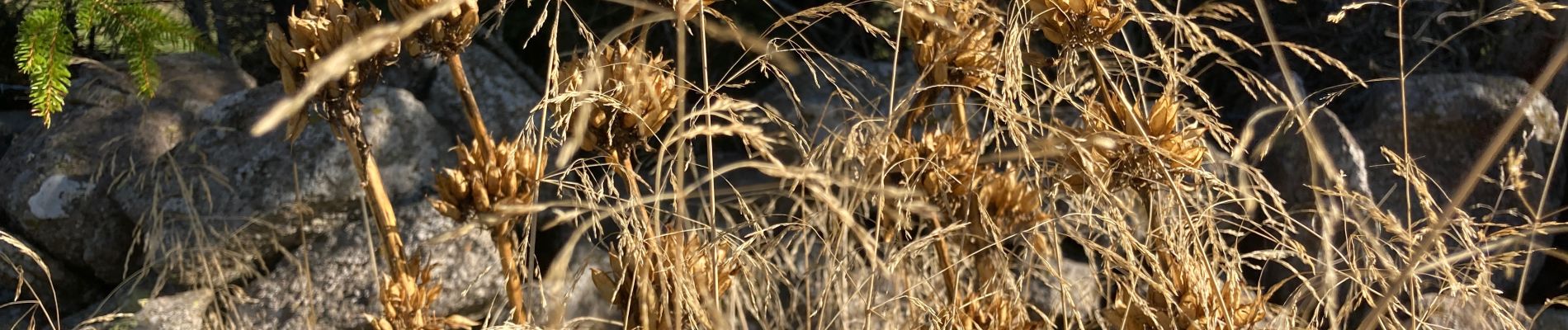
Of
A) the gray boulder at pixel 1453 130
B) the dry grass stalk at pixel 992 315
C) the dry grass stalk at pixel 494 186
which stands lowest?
the gray boulder at pixel 1453 130

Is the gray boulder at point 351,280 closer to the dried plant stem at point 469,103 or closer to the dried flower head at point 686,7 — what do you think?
the dried plant stem at point 469,103

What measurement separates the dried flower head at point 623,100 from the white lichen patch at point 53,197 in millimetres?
2205

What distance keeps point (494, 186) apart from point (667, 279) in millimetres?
181

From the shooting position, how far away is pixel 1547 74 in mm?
831

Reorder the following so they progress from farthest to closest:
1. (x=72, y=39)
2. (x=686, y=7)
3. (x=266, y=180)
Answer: (x=266, y=180) < (x=72, y=39) < (x=686, y=7)

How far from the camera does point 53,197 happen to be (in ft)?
8.73

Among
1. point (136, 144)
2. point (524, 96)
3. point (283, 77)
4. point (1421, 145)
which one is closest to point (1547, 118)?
point (1421, 145)

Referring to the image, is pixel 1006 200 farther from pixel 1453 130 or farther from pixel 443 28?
pixel 1453 130

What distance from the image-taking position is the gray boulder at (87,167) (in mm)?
2664

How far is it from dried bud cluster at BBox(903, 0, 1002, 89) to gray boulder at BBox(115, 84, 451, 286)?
170 cm

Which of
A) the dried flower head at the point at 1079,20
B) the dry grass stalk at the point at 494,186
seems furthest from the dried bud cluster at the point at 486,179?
the dried flower head at the point at 1079,20

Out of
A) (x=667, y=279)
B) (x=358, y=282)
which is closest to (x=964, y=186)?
(x=667, y=279)

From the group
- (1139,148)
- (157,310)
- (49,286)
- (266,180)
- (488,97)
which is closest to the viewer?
(1139,148)

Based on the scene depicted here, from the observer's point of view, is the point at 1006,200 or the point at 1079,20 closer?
the point at 1079,20
